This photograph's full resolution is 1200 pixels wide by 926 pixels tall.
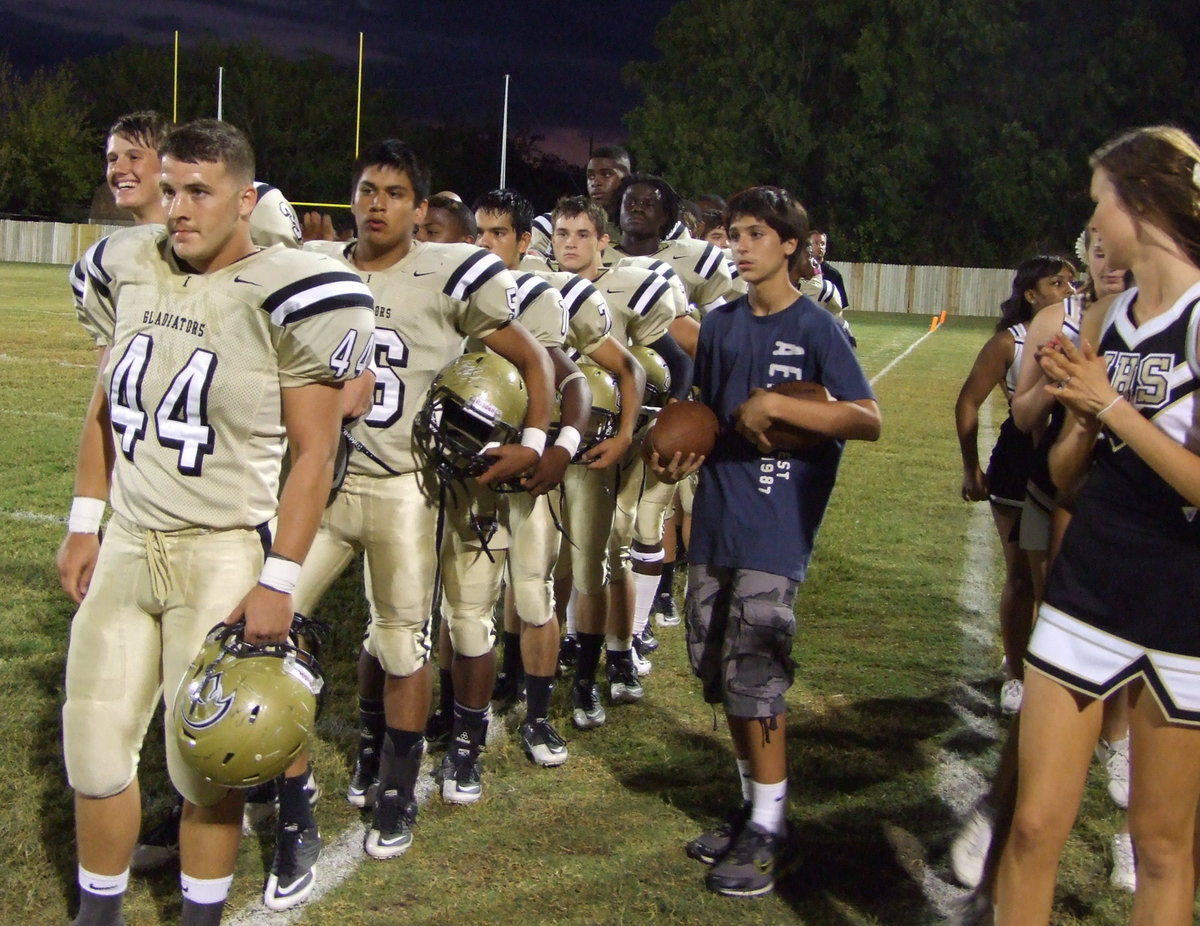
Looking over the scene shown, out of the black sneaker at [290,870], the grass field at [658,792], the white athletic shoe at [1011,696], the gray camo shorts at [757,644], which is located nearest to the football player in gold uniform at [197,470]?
the black sneaker at [290,870]

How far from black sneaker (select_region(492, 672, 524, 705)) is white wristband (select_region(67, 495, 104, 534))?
6.89ft

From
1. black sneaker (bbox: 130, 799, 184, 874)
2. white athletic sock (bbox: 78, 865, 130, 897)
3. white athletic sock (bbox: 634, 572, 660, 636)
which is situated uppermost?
white athletic sock (bbox: 634, 572, 660, 636)

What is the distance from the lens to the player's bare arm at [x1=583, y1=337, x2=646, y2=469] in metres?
4.20

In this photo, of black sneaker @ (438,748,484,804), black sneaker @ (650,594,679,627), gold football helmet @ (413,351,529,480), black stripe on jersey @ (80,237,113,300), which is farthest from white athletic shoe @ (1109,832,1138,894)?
black stripe on jersey @ (80,237,113,300)

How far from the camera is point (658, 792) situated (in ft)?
12.8

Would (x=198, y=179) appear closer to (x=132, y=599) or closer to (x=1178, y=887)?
(x=132, y=599)

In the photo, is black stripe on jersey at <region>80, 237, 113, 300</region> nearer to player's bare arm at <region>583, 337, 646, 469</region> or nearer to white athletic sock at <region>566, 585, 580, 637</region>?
player's bare arm at <region>583, 337, 646, 469</region>

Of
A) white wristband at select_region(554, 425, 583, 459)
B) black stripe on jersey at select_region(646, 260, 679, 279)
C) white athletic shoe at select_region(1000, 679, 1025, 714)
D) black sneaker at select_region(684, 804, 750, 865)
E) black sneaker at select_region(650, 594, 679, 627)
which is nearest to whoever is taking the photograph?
black sneaker at select_region(684, 804, 750, 865)

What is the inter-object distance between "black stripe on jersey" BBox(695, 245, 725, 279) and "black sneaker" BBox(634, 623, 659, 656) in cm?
169

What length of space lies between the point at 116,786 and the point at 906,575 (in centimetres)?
499

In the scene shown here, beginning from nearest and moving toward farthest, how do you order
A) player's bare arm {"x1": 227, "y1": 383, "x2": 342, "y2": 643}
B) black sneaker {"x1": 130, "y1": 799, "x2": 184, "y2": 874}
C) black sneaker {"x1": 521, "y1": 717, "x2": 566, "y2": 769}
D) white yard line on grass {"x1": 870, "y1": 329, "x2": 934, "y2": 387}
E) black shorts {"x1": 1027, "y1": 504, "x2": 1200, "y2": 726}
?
black shorts {"x1": 1027, "y1": 504, "x2": 1200, "y2": 726}
player's bare arm {"x1": 227, "y1": 383, "x2": 342, "y2": 643}
black sneaker {"x1": 130, "y1": 799, "x2": 184, "y2": 874}
black sneaker {"x1": 521, "y1": 717, "x2": 566, "y2": 769}
white yard line on grass {"x1": 870, "y1": 329, "x2": 934, "y2": 387}

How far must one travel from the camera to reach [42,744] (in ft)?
12.9

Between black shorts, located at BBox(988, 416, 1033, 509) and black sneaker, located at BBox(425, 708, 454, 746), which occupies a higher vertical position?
black shorts, located at BBox(988, 416, 1033, 509)

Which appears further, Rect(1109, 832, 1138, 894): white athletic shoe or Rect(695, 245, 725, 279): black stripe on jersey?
Rect(695, 245, 725, 279): black stripe on jersey
